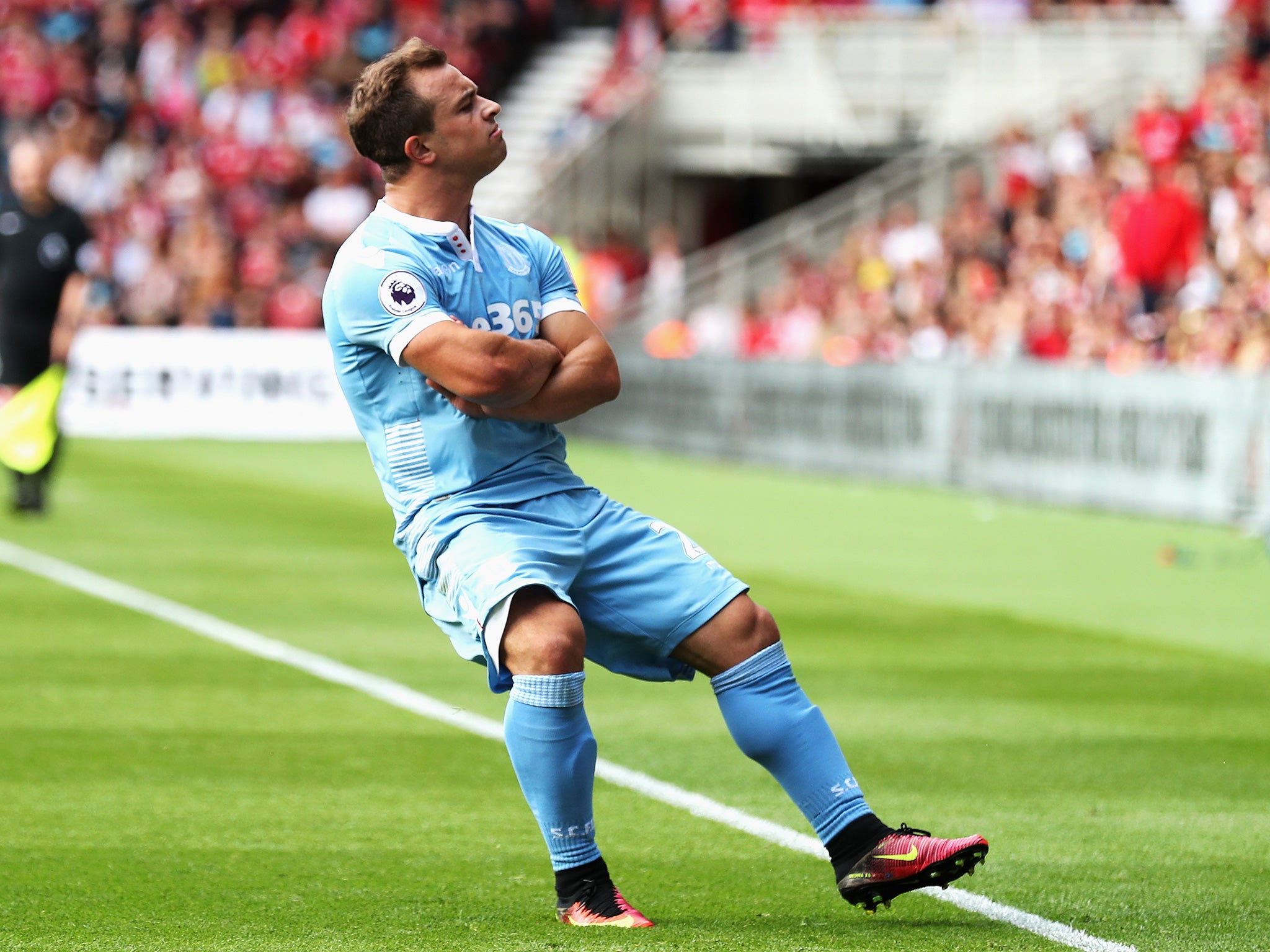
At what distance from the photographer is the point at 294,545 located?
48.6 ft

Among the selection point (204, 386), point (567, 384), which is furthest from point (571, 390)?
point (204, 386)

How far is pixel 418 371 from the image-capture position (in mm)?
4887

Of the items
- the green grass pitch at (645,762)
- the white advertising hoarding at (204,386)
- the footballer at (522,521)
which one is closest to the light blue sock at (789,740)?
the footballer at (522,521)

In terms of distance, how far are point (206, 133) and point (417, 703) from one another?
81.6 ft

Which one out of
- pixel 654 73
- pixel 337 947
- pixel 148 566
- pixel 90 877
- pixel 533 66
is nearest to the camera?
pixel 337 947

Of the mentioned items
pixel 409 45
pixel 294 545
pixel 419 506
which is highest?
pixel 409 45

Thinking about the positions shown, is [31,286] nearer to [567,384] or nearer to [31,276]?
[31,276]

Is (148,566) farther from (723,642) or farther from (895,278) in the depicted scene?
(895,278)

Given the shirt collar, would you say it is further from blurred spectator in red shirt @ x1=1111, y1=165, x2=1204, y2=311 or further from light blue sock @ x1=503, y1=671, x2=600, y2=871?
blurred spectator in red shirt @ x1=1111, y1=165, x2=1204, y2=311

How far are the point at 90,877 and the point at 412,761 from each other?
6.23ft

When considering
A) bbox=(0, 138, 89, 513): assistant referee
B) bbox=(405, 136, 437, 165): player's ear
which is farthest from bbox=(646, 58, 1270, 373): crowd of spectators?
bbox=(405, 136, 437, 165): player's ear

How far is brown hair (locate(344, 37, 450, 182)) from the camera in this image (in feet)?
15.9

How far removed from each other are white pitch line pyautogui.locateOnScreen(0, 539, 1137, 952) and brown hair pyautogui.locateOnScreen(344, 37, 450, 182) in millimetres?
2345

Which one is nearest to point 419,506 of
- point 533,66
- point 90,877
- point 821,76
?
point 90,877
